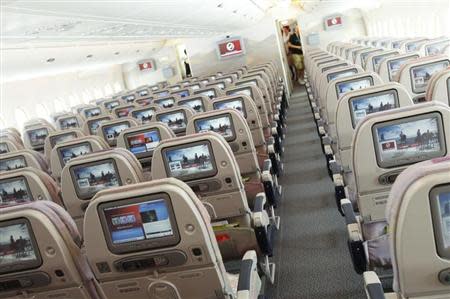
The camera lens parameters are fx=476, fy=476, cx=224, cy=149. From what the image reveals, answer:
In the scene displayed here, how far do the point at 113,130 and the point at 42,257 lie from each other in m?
4.44

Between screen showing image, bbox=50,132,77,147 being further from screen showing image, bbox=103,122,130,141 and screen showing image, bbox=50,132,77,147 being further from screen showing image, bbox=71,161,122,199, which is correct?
screen showing image, bbox=71,161,122,199

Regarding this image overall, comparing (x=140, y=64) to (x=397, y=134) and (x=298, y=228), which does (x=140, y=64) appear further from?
(x=397, y=134)

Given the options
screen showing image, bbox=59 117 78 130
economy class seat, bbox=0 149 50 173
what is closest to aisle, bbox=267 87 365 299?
economy class seat, bbox=0 149 50 173

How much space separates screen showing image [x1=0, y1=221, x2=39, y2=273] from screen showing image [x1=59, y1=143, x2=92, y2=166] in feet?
9.25

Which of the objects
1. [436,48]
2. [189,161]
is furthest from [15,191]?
[436,48]

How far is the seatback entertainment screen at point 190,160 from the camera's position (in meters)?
3.85

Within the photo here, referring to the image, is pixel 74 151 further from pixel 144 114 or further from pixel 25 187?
pixel 144 114

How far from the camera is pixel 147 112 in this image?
26.8ft

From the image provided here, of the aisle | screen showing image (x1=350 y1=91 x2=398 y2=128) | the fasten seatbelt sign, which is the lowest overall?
the aisle

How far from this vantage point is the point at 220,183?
13.5 ft

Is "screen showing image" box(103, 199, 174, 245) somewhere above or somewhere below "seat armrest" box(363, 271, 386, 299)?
above

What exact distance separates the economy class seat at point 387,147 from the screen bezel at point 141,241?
1240 millimetres

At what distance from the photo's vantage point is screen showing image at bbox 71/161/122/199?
3.95 metres

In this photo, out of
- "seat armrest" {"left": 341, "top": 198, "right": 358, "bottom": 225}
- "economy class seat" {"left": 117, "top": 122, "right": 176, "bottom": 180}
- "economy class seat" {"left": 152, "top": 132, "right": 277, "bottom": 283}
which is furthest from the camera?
"economy class seat" {"left": 117, "top": 122, "right": 176, "bottom": 180}
